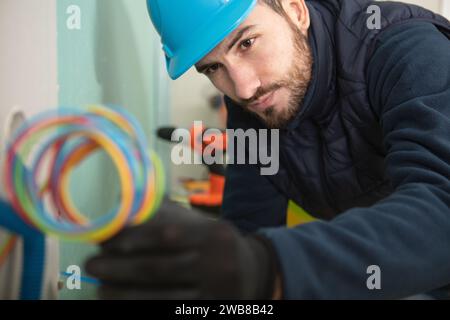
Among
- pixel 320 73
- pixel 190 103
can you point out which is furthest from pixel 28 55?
pixel 190 103

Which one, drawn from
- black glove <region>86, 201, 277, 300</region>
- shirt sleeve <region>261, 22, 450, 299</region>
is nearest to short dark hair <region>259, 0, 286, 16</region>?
shirt sleeve <region>261, 22, 450, 299</region>

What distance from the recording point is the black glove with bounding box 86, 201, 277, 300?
31 cm

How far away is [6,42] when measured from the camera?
1.69 feet

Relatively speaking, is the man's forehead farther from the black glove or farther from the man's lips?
the black glove

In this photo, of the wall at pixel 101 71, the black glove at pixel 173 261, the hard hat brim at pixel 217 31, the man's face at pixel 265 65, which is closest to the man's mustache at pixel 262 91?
the man's face at pixel 265 65

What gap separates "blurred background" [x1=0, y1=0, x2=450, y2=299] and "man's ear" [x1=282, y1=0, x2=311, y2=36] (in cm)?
38

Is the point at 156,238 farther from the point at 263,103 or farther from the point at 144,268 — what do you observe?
the point at 263,103

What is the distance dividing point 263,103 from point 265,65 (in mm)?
74

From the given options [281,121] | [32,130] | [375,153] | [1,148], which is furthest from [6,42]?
[375,153]

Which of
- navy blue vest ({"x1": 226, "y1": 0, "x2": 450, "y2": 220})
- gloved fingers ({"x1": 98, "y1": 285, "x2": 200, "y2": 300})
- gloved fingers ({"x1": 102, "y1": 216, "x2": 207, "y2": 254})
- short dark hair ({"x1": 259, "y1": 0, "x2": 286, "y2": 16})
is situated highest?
short dark hair ({"x1": 259, "y1": 0, "x2": 286, "y2": 16})

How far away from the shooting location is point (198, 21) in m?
0.65

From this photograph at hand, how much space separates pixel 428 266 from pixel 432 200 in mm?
74
